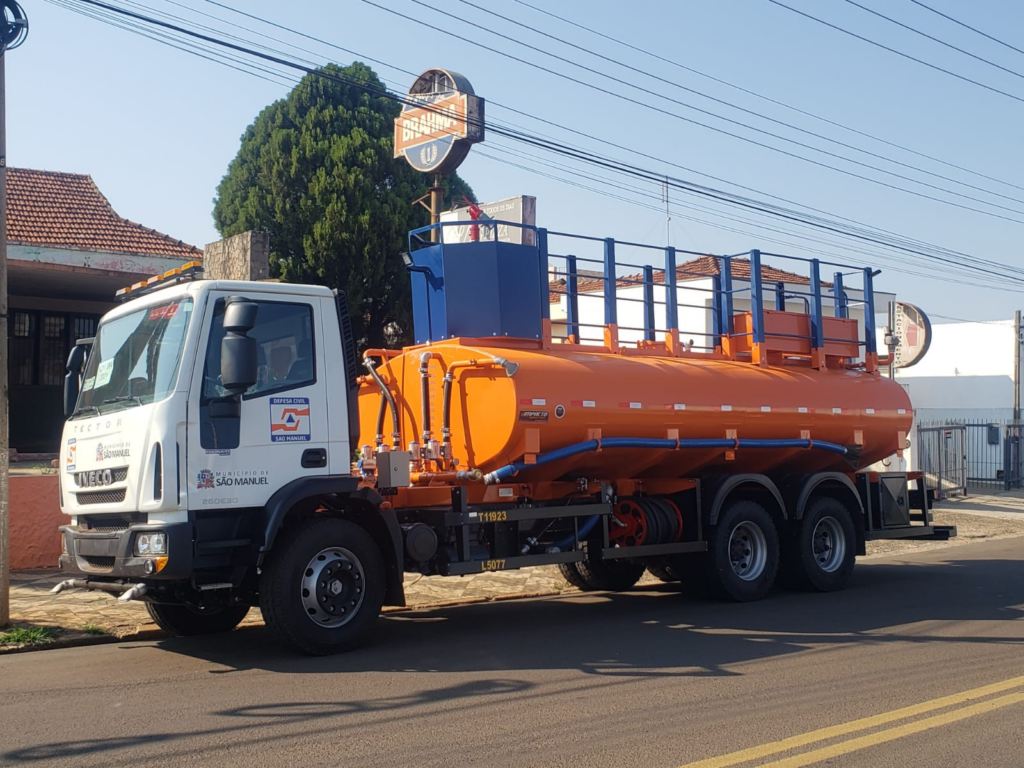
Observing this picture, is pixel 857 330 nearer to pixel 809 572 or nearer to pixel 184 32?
pixel 809 572

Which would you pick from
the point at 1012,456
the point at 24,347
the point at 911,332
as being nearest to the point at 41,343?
the point at 24,347

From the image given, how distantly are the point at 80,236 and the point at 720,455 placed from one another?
12250 millimetres

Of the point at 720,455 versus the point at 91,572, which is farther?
the point at 720,455

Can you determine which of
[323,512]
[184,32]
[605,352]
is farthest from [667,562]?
[184,32]

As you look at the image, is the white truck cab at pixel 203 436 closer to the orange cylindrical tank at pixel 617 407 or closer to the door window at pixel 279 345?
the door window at pixel 279 345

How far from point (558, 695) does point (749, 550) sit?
542cm

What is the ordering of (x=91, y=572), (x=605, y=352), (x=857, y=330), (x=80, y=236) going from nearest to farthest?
(x=91, y=572)
(x=605, y=352)
(x=857, y=330)
(x=80, y=236)

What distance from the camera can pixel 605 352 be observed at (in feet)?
34.8

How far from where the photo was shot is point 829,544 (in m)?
12.4

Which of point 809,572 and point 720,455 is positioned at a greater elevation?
point 720,455

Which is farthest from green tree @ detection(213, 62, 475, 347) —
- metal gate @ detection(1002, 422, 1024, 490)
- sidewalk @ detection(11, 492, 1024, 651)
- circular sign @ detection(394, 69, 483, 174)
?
metal gate @ detection(1002, 422, 1024, 490)

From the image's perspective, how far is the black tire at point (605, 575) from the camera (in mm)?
12383

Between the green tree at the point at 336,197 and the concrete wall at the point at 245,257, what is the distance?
34.9 feet

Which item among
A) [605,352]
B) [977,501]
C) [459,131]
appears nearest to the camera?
[605,352]
